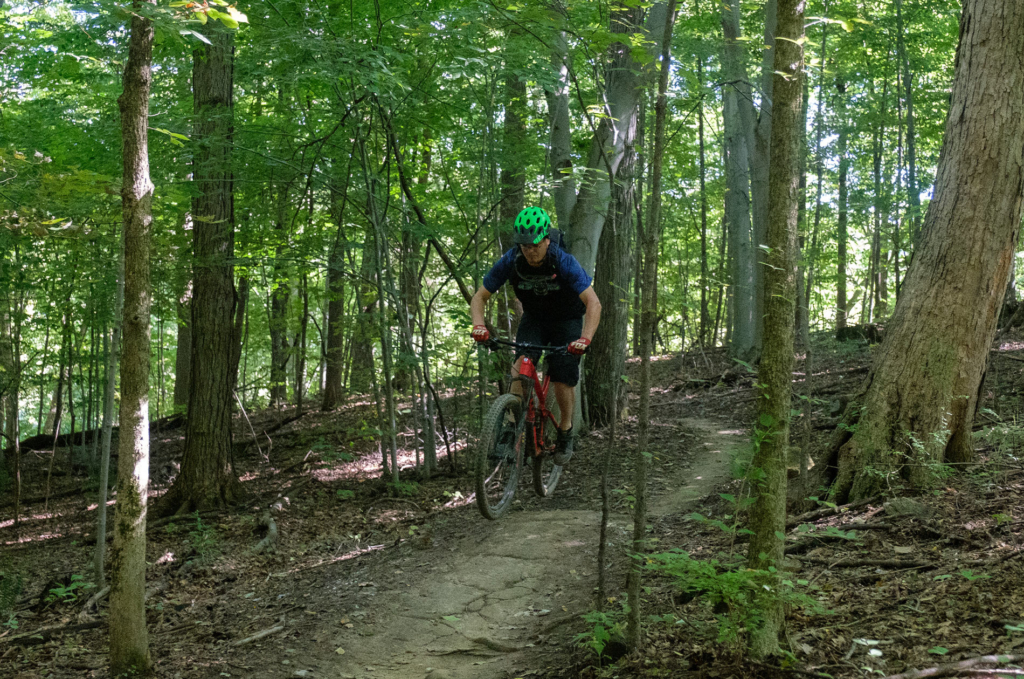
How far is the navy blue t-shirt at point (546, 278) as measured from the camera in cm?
547

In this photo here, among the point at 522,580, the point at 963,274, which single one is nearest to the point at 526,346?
the point at 522,580

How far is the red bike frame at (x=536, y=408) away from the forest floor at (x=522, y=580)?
2.29 ft

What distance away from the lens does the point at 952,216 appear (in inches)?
202

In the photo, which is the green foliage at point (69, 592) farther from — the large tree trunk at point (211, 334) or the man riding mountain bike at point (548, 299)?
the man riding mountain bike at point (548, 299)

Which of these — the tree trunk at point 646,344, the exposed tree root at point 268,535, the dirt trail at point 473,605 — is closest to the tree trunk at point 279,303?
the exposed tree root at point 268,535

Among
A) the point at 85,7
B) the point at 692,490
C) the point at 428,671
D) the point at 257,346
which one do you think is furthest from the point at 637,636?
the point at 257,346

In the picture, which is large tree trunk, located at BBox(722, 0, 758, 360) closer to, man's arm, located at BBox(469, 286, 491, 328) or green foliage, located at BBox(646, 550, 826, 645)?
man's arm, located at BBox(469, 286, 491, 328)

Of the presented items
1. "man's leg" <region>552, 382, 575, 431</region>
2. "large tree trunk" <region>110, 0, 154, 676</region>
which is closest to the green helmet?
"man's leg" <region>552, 382, 575, 431</region>

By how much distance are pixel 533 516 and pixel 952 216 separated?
13.5 feet

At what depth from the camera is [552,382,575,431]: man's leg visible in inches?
243

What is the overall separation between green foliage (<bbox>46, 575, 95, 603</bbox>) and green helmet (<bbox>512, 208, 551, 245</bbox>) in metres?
4.78

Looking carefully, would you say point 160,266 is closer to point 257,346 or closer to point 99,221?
point 99,221

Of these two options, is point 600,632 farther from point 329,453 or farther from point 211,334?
point 329,453

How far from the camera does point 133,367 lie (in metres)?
3.94
